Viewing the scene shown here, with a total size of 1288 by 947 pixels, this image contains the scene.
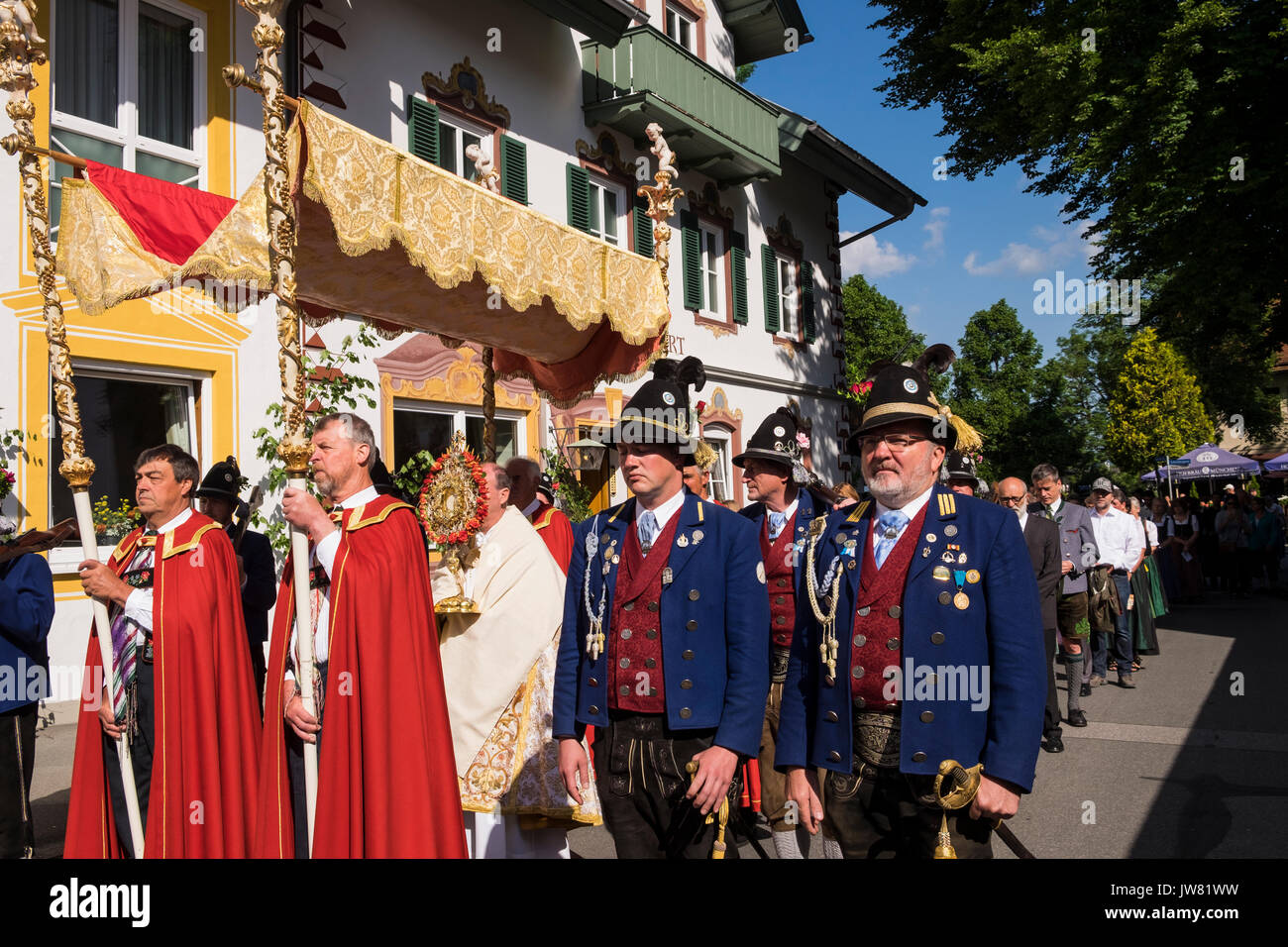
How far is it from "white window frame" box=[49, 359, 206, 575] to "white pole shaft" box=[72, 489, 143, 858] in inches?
135

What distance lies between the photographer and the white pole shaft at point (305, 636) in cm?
370

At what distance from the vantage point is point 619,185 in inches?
587

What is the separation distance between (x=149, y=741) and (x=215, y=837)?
0.58 metres

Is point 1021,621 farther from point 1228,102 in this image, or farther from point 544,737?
point 1228,102

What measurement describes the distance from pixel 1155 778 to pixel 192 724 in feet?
20.3

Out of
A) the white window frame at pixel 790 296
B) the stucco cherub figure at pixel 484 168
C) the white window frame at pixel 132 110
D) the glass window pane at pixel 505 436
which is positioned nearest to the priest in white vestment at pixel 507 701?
the stucco cherub figure at pixel 484 168

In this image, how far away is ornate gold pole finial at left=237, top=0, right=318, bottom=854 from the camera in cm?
372

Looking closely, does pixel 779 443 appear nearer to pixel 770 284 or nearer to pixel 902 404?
pixel 902 404

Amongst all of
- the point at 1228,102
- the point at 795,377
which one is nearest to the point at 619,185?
the point at 795,377

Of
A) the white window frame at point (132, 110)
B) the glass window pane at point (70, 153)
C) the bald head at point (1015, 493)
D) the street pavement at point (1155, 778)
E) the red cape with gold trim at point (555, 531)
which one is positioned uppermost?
the white window frame at point (132, 110)

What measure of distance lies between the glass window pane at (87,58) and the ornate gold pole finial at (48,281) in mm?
4835

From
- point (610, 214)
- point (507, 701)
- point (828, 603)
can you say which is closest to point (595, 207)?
point (610, 214)

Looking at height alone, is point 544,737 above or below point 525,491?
below

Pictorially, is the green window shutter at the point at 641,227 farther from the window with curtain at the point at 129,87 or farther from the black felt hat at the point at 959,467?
the black felt hat at the point at 959,467
